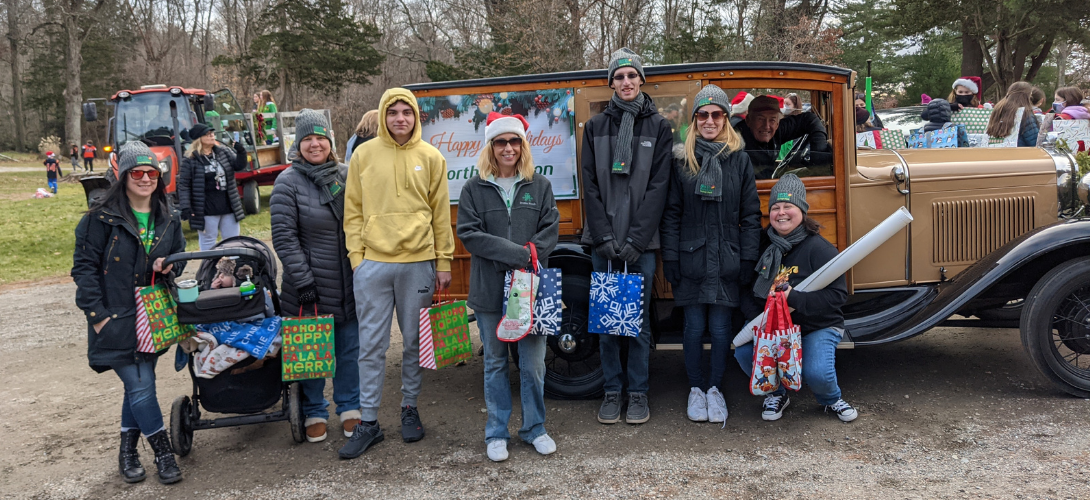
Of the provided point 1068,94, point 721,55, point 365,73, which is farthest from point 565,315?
point 365,73

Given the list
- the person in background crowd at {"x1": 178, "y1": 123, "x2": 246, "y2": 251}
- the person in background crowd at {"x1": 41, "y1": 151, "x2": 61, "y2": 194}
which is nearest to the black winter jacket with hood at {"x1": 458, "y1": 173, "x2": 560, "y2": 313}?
the person in background crowd at {"x1": 178, "y1": 123, "x2": 246, "y2": 251}

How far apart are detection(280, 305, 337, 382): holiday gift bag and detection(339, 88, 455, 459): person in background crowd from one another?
19 centimetres

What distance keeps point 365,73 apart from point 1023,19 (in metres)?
20.8

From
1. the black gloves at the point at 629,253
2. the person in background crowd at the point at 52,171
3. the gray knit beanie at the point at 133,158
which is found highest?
the person in background crowd at the point at 52,171

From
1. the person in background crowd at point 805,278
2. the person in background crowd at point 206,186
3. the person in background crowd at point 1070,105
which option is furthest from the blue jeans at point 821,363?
the person in background crowd at point 1070,105

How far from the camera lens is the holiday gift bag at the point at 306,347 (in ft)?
13.2

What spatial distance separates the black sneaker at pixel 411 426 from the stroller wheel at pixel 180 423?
116 cm

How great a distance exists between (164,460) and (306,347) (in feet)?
3.00

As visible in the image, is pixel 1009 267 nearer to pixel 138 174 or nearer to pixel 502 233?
pixel 502 233

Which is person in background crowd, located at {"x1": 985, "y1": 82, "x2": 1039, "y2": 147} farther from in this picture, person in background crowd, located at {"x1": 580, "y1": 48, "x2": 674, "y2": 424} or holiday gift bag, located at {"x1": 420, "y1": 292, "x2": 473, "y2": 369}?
holiday gift bag, located at {"x1": 420, "y1": 292, "x2": 473, "y2": 369}

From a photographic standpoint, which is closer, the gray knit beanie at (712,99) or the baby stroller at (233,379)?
the baby stroller at (233,379)

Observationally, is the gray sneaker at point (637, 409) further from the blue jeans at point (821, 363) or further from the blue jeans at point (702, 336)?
the blue jeans at point (821, 363)

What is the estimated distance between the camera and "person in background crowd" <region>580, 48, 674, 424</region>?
13.8 ft

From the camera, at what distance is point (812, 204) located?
15.2 feet
